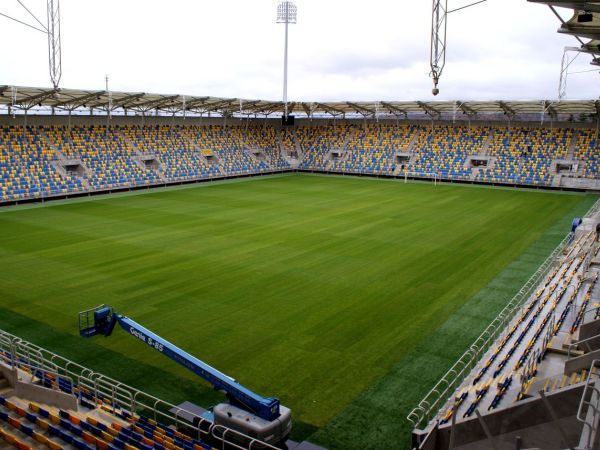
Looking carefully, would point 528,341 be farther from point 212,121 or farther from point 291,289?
point 212,121

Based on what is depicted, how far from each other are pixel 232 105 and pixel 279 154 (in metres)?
10.3

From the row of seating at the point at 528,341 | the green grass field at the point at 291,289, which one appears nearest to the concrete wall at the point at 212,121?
the green grass field at the point at 291,289

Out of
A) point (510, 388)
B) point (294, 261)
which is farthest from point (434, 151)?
point (510, 388)

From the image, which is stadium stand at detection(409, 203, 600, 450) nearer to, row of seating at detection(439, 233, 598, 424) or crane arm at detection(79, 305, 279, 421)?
row of seating at detection(439, 233, 598, 424)

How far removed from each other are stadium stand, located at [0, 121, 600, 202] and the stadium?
218 millimetres

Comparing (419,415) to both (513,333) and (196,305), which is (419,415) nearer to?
(513,333)

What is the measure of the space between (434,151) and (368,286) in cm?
3547

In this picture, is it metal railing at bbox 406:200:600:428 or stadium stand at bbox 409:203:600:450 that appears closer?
stadium stand at bbox 409:203:600:450

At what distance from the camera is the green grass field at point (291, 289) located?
38.0 ft

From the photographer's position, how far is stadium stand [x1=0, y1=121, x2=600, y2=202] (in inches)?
1489

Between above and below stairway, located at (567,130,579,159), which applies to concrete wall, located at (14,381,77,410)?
below

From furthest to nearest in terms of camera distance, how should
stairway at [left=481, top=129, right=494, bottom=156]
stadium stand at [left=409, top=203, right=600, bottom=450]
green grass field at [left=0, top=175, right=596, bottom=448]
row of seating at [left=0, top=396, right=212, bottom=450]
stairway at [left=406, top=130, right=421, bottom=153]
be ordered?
stairway at [left=406, top=130, right=421, bottom=153], stairway at [left=481, top=129, right=494, bottom=156], green grass field at [left=0, top=175, right=596, bottom=448], row of seating at [left=0, top=396, right=212, bottom=450], stadium stand at [left=409, top=203, right=600, bottom=450]

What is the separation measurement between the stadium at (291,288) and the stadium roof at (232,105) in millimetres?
345

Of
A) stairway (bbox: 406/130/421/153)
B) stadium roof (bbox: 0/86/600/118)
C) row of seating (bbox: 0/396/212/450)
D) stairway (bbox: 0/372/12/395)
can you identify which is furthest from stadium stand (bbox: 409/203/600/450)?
stairway (bbox: 406/130/421/153)
